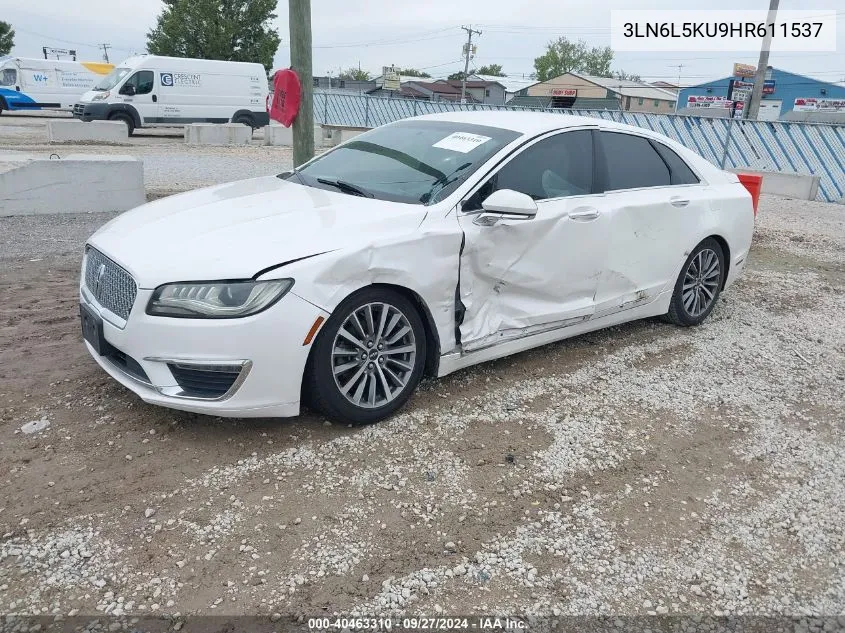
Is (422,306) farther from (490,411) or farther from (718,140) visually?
(718,140)

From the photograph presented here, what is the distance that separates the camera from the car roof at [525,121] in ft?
14.3

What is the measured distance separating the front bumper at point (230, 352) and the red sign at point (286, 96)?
13.0ft

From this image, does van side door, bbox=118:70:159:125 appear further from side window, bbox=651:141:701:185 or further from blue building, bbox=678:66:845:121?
blue building, bbox=678:66:845:121

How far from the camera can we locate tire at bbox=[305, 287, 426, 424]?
329cm

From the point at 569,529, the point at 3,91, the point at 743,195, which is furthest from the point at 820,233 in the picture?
the point at 3,91

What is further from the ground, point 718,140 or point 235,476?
point 718,140

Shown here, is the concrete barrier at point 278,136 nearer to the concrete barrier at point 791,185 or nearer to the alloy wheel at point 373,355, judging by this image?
the concrete barrier at point 791,185

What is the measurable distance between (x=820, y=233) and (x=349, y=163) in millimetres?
8820

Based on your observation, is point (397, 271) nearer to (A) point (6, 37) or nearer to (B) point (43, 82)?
(B) point (43, 82)

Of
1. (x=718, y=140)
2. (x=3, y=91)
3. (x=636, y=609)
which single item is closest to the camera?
(x=636, y=609)

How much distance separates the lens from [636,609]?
248 centimetres

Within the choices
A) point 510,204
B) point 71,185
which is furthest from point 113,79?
point 510,204

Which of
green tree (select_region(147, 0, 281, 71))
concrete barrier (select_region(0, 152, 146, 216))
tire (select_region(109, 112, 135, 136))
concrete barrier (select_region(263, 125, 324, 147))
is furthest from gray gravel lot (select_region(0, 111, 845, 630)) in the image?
green tree (select_region(147, 0, 281, 71))

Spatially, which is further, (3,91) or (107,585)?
(3,91)
